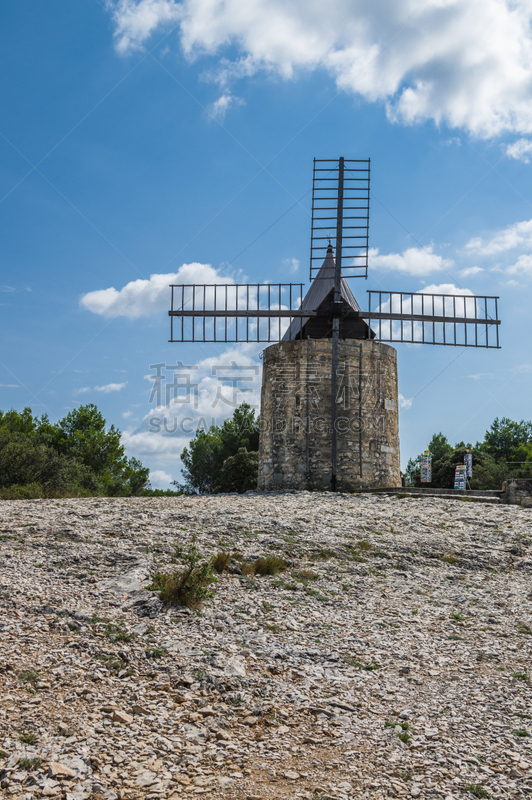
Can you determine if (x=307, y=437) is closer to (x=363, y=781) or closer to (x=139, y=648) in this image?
(x=139, y=648)

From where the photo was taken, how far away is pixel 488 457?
3991 centimetres

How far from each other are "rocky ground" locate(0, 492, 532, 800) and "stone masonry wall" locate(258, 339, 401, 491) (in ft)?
27.1

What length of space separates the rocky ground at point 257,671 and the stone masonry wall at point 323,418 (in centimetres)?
827

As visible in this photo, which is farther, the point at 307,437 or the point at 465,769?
the point at 307,437

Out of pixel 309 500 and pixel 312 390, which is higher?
pixel 312 390

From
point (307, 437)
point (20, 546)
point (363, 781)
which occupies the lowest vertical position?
point (363, 781)

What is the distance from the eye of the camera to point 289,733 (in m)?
4.27

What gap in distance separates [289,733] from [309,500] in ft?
31.7

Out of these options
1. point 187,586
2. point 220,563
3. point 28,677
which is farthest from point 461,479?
point 28,677

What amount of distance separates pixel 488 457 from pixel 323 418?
85.3 feet

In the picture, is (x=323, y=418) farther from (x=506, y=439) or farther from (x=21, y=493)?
(x=506, y=439)

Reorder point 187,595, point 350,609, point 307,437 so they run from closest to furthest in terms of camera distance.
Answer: point 187,595
point 350,609
point 307,437

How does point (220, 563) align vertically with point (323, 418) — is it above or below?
below

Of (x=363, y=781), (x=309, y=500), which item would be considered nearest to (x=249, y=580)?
(x=363, y=781)
